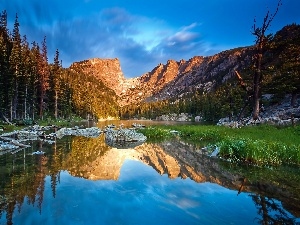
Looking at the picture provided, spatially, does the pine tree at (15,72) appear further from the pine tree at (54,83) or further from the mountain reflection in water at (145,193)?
the mountain reflection in water at (145,193)

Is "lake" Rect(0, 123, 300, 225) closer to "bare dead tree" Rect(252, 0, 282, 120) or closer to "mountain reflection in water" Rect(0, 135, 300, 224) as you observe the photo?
"mountain reflection in water" Rect(0, 135, 300, 224)

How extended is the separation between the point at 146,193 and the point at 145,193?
35mm

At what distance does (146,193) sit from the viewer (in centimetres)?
929

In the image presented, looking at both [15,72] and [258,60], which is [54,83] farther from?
[258,60]

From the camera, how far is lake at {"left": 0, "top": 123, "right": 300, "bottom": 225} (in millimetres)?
6977

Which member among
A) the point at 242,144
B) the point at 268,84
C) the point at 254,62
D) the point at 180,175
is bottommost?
the point at 180,175

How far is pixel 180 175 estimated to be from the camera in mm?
12266

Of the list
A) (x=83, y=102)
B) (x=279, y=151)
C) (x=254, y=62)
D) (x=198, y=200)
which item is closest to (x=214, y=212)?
(x=198, y=200)

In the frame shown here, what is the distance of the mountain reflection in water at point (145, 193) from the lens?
6.99m

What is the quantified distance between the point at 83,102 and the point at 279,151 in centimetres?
13496

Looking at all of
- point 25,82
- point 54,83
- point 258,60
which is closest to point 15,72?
point 25,82

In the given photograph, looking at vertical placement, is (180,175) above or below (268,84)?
below

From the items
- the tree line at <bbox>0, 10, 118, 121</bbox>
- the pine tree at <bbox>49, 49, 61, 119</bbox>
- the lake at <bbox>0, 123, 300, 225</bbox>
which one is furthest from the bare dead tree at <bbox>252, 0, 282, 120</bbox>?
the pine tree at <bbox>49, 49, 61, 119</bbox>

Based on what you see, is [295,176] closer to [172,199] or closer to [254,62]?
[172,199]
